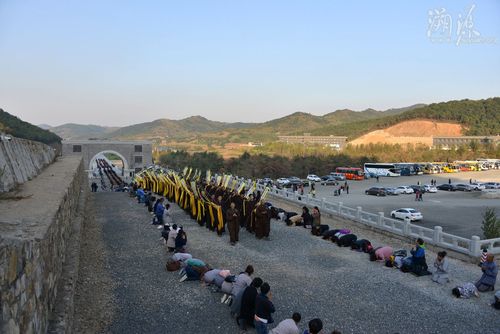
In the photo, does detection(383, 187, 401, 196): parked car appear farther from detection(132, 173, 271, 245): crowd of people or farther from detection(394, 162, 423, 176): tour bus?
detection(132, 173, 271, 245): crowd of people

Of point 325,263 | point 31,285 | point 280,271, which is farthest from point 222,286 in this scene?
point 31,285

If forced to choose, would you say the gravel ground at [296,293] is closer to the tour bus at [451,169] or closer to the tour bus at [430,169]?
the tour bus at [430,169]

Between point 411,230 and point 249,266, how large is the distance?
35.0 ft

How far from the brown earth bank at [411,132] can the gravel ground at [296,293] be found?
105m

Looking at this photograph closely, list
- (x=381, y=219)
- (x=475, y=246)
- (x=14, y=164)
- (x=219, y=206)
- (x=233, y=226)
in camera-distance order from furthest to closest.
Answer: (x=381, y=219), (x=219, y=206), (x=233, y=226), (x=475, y=246), (x=14, y=164)

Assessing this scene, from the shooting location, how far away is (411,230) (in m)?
16.6

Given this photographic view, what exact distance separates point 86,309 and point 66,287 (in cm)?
107

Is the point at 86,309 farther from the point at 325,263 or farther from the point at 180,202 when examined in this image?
the point at 180,202

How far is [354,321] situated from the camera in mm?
7609

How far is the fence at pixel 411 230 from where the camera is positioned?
12.3m

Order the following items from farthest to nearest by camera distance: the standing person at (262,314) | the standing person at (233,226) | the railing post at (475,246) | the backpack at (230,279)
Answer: the standing person at (233,226), the railing post at (475,246), the backpack at (230,279), the standing person at (262,314)

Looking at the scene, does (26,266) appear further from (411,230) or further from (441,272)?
(411,230)

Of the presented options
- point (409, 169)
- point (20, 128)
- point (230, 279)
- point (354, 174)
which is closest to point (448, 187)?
point (354, 174)

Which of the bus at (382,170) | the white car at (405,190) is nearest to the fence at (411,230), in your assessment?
the white car at (405,190)
